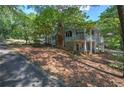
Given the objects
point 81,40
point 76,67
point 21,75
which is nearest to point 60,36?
point 81,40

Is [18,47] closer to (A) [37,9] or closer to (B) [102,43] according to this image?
(A) [37,9]

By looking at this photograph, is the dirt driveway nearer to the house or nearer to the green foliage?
the house

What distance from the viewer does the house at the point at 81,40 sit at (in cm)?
432

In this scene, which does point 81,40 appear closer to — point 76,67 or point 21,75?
point 76,67

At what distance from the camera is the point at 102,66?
4.57m

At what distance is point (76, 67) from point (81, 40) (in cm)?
55

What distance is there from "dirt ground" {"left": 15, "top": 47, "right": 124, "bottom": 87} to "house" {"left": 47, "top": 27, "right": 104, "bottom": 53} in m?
0.13

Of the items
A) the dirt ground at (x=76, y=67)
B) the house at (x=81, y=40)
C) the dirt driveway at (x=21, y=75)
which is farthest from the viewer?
the house at (x=81, y=40)

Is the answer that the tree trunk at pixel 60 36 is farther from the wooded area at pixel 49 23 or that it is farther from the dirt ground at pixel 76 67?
the dirt ground at pixel 76 67

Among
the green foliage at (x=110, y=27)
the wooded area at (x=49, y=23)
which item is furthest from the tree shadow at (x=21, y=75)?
the green foliage at (x=110, y=27)

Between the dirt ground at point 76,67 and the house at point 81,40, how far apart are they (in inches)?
5.3

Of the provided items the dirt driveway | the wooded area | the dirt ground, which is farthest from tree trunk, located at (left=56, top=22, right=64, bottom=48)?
the dirt driveway

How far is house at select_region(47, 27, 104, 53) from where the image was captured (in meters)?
4.32

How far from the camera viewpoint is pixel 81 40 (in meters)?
4.52
